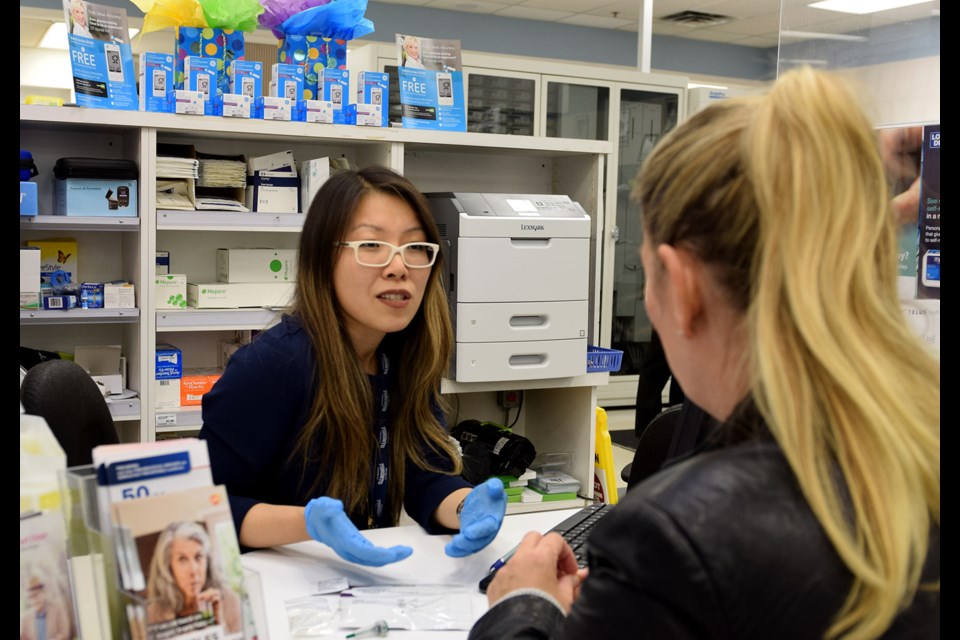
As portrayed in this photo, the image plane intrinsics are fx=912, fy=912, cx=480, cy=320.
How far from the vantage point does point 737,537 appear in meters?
0.71

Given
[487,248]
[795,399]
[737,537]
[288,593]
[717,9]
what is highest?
[717,9]

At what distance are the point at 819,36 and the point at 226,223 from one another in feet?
6.11

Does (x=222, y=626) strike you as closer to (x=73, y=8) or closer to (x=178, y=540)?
(x=178, y=540)

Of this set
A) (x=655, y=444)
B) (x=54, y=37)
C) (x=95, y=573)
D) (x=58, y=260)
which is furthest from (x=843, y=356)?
(x=54, y=37)

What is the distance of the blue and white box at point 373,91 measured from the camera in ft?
10.2

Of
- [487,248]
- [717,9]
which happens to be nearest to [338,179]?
[487,248]

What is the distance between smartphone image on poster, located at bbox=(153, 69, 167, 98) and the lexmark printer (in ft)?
3.10

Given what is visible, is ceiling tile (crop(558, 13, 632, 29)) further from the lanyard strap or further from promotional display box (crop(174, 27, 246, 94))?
the lanyard strap

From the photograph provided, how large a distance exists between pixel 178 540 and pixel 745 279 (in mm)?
555

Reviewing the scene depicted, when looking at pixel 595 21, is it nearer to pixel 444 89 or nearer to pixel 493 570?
pixel 444 89

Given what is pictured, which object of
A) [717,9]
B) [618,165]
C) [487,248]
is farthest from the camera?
[717,9]

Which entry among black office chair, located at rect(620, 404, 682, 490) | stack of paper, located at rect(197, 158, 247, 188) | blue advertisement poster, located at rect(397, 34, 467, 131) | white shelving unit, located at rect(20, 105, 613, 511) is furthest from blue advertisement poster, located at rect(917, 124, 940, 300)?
stack of paper, located at rect(197, 158, 247, 188)

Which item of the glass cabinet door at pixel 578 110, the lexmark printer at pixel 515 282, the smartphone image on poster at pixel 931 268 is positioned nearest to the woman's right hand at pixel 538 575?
the smartphone image on poster at pixel 931 268

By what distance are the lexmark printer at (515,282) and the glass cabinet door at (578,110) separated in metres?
2.65
